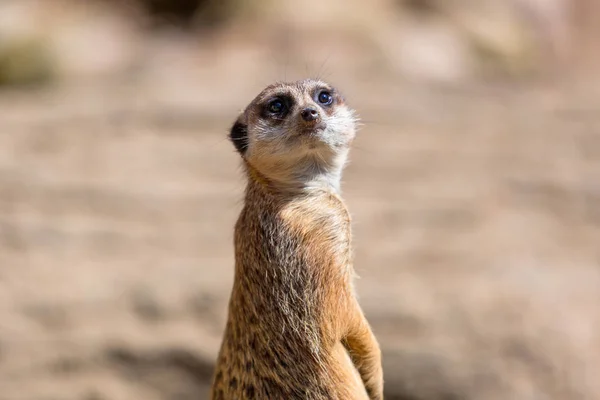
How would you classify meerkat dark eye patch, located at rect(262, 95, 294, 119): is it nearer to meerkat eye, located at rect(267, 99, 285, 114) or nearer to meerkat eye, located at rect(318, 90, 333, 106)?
meerkat eye, located at rect(267, 99, 285, 114)

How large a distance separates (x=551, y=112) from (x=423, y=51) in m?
2.98

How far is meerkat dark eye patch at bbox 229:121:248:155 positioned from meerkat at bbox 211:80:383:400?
40 mm

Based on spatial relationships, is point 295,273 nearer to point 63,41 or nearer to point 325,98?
point 325,98

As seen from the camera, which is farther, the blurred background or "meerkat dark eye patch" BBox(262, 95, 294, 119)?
the blurred background

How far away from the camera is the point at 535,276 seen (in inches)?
224

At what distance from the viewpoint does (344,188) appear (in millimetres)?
6867

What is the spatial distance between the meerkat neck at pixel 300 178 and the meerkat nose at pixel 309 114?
150mm

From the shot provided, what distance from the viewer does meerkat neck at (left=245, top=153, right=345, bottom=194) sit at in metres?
2.77

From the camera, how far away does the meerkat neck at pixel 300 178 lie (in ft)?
9.08

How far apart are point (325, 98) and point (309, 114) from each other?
247mm

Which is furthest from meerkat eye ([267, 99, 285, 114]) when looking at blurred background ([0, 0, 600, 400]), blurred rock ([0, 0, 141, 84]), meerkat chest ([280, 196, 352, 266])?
blurred rock ([0, 0, 141, 84])

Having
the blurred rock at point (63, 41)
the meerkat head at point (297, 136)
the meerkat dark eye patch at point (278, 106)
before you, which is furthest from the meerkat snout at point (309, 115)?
the blurred rock at point (63, 41)

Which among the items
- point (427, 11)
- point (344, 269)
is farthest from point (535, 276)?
point (427, 11)

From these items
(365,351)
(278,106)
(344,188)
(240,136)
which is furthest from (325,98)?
(344,188)
